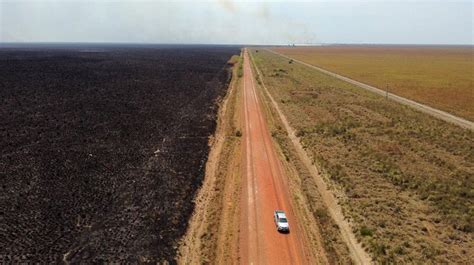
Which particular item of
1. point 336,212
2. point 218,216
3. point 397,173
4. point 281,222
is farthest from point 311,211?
point 397,173

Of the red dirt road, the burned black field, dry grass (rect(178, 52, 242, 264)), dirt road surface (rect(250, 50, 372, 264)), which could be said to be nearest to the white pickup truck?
the red dirt road

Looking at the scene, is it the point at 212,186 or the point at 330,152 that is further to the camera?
the point at 330,152

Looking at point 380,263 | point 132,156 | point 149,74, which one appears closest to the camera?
point 380,263

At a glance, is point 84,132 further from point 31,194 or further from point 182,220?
point 182,220

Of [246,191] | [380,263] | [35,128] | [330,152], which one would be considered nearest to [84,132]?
[35,128]

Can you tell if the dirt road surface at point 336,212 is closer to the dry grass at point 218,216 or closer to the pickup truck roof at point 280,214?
the pickup truck roof at point 280,214

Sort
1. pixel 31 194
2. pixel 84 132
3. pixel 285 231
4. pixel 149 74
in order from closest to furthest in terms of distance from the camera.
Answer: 1. pixel 285 231
2. pixel 31 194
3. pixel 84 132
4. pixel 149 74
